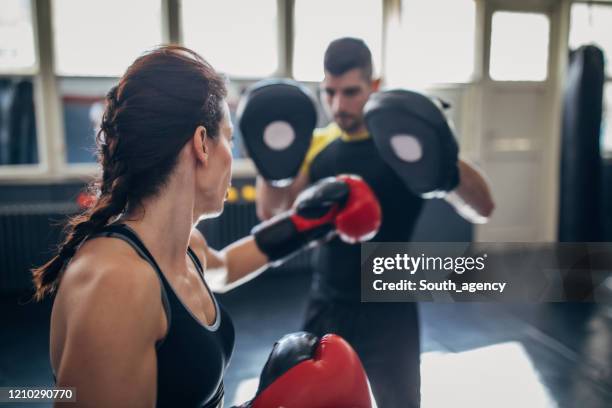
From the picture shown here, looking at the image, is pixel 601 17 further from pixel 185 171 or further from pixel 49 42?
pixel 185 171

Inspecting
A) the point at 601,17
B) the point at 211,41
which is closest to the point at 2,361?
the point at 211,41

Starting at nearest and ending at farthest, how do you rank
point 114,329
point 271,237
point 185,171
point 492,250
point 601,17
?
1. point 114,329
2. point 185,171
3. point 271,237
4. point 492,250
5. point 601,17

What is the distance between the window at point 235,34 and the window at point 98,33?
11.2 inches

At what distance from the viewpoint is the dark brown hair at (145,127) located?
2.36ft

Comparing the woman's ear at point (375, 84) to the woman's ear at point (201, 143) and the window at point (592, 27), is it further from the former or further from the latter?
the window at point (592, 27)

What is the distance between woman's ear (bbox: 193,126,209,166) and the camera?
0.76 meters

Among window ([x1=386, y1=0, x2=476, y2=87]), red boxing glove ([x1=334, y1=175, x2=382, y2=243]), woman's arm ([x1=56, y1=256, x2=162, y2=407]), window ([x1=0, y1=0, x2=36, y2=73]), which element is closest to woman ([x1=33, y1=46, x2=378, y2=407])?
woman's arm ([x1=56, y1=256, x2=162, y2=407])

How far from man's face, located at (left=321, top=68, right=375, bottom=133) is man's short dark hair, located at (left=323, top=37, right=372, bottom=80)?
1 cm

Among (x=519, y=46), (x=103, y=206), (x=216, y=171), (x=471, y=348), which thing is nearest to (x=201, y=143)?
(x=216, y=171)

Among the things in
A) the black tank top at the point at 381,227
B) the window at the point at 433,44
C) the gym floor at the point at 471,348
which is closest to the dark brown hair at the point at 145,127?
the black tank top at the point at 381,227

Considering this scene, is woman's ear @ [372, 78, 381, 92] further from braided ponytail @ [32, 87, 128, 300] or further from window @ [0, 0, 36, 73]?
window @ [0, 0, 36, 73]

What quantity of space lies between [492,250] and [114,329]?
410 centimetres

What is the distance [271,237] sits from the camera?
1.30 m

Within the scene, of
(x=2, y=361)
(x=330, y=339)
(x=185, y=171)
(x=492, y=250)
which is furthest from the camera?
(x=492, y=250)
